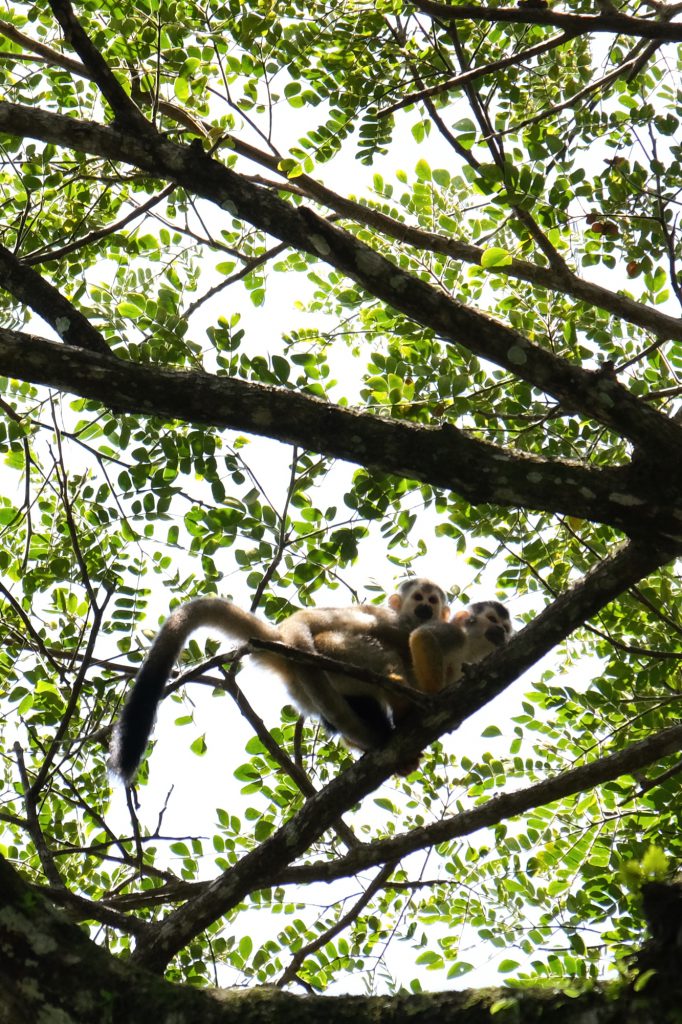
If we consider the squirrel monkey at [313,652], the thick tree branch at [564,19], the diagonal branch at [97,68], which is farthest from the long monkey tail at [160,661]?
the thick tree branch at [564,19]

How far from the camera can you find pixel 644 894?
254cm

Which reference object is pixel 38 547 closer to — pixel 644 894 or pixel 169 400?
pixel 169 400

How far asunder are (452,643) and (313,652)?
3.18 feet

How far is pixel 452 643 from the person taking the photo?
20.1 ft

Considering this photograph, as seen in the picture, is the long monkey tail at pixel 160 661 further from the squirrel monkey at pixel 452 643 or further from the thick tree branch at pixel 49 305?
the thick tree branch at pixel 49 305

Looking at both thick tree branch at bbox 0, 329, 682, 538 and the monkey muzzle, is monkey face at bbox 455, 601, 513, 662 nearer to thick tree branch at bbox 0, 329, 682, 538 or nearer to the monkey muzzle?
the monkey muzzle

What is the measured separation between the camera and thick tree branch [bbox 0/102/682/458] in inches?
164

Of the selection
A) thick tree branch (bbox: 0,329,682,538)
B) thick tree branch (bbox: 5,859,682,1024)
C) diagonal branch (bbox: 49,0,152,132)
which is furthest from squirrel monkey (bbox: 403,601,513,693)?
diagonal branch (bbox: 49,0,152,132)

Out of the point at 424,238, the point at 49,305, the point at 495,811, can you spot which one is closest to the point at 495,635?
the point at 495,811

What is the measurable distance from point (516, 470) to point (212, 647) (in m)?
2.28

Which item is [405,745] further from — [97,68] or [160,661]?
[97,68]

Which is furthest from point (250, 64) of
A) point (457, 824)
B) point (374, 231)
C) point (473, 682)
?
point (457, 824)

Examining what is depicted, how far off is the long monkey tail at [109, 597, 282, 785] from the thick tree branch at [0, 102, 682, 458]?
2023 millimetres

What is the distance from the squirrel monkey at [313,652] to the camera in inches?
190
